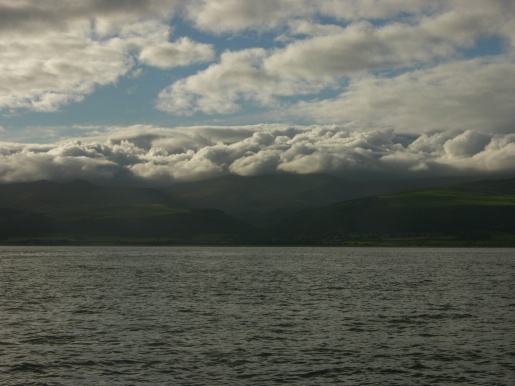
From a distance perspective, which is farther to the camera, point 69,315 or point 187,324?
point 69,315

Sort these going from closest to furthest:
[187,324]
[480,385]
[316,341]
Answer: [480,385] < [316,341] < [187,324]

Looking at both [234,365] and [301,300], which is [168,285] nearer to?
[301,300]

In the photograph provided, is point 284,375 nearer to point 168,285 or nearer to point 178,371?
point 178,371

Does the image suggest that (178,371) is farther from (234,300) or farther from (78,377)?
(234,300)

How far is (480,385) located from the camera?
4175cm

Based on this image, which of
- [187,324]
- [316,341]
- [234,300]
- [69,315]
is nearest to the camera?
[316,341]

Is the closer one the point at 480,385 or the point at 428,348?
the point at 480,385

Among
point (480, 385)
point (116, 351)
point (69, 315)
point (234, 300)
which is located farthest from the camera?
point (234, 300)

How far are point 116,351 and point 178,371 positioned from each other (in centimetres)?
927

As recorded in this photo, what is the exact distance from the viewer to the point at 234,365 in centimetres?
4741

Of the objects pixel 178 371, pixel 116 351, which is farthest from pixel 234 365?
pixel 116 351

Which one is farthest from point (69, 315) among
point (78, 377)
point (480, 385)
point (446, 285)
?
point (446, 285)

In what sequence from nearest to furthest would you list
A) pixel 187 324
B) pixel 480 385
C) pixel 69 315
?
pixel 480 385 < pixel 187 324 < pixel 69 315

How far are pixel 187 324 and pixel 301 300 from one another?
2795cm
